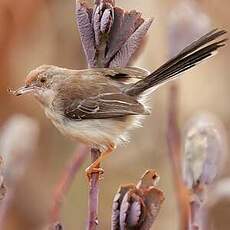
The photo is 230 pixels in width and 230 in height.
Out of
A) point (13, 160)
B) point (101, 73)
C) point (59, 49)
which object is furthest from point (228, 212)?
point (101, 73)

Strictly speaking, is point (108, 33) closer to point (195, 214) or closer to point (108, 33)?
point (108, 33)

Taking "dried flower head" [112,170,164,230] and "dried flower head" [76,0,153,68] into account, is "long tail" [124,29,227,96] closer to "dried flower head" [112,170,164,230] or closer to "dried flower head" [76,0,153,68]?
"dried flower head" [76,0,153,68]

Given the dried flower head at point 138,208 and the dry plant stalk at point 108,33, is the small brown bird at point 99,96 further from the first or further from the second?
the dried flower head at point 138,208

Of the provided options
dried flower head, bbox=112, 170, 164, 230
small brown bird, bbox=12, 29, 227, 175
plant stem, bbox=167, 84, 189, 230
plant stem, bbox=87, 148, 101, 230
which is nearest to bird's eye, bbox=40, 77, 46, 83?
small brown bird, bbox=12, 29, 227, 175

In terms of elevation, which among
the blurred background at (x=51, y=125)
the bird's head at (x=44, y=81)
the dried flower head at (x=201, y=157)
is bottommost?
the dried flower head at (x=201, y=157)

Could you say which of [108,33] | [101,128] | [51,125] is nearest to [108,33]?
[108,33]

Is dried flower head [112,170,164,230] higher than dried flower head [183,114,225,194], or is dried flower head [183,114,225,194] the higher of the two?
dried flower head [183,114,225,194]

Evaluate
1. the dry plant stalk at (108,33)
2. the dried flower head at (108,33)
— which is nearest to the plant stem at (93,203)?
the dry plant stalk at (108,33)
